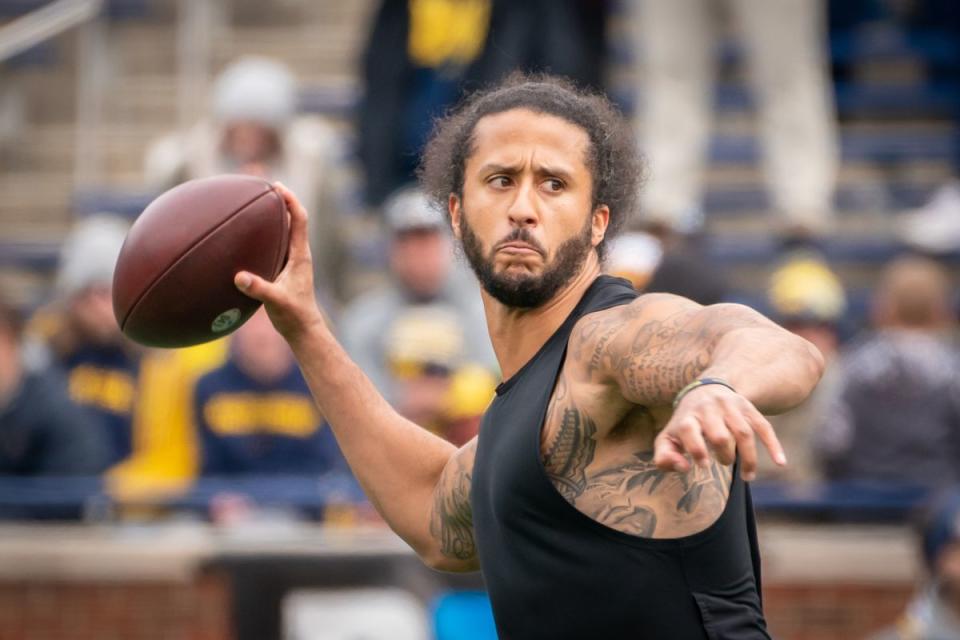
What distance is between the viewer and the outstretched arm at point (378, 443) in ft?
13.3

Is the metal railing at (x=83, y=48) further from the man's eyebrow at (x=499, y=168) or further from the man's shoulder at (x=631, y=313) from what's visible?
the man's shoulder at (x=631, y=313)

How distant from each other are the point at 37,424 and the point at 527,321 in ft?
15.2

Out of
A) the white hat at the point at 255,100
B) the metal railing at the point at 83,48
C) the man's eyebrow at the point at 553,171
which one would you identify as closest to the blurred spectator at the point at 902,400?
the white hat at the point at 255,100

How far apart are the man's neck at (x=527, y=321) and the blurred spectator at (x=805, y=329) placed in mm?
4278

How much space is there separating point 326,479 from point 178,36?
5593 mm

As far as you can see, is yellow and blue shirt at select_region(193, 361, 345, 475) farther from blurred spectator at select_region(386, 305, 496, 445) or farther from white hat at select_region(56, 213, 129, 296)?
white hat at select_region(56, 213, 129, 296)

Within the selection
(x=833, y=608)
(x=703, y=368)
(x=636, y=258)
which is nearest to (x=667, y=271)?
(x=636, y=258)

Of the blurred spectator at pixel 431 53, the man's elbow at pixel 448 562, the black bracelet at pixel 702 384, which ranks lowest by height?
the man's elbow at pixel 448 562

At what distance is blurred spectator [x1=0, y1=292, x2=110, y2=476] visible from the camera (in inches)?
306

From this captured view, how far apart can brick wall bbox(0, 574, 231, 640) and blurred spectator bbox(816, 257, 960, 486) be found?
2.84m

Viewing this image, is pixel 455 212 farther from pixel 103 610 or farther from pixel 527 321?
pixel 103 610

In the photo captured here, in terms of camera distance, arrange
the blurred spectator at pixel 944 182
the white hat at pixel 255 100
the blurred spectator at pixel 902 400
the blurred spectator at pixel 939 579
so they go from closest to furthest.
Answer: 1. the blurred spectator at pixel 939 579
2. the blurred spectator at pixel 902 400
3. the white hat at pixel 255 100
4. the blurred spectator at pixel 944 182

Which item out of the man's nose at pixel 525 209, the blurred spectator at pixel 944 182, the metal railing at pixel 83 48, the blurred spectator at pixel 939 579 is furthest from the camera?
the metal railing at pixel 83 48

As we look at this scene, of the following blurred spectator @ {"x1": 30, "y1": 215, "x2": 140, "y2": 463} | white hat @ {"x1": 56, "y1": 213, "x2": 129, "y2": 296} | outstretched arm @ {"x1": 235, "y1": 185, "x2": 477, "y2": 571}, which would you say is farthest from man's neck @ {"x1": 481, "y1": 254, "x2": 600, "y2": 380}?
blurred spectator @ {"x1": 30, "y1": 215, "x2": 140, "y2": 463}
